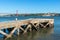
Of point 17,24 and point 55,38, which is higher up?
point 17,24

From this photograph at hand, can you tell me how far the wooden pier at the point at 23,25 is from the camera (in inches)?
956

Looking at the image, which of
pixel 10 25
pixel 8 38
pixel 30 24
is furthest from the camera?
pixel 30 24

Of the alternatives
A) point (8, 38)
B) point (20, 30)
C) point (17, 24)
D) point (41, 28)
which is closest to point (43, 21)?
point (41, 28)

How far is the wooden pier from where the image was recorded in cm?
2427

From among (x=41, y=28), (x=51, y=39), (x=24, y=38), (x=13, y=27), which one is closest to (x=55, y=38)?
(x=51, y=39)

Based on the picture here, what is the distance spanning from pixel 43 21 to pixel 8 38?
49.0ft

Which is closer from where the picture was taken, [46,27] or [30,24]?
[30,24]

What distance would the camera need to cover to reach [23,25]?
32.2 meters

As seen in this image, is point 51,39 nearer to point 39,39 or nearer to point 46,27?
point 39,39

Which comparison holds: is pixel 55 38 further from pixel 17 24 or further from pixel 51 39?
pixel 17 24

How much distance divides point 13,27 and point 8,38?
310cm

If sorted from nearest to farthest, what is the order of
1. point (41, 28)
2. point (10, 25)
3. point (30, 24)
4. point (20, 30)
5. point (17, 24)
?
1. point (10, 25)
2. point (17, 24)
3. point (20, 30)
4. point (30, 24)
5. point (41, 28)

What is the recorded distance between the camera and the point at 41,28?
36.6 m

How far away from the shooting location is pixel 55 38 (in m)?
25.5
